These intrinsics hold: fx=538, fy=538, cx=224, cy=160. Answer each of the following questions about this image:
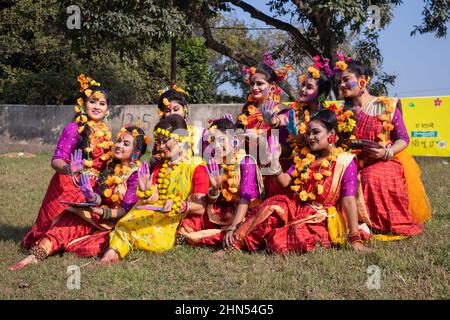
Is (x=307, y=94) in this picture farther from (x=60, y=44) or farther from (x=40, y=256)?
(x=60, y=44)

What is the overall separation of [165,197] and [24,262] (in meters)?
1.28

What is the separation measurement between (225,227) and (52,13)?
1464 cm

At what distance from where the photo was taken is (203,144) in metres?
5.22

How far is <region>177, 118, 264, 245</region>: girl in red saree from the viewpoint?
481 centimetres

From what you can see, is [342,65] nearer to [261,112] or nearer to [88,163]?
[261,112]

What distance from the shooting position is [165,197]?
470 centimetres

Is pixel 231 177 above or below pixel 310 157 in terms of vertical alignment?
below

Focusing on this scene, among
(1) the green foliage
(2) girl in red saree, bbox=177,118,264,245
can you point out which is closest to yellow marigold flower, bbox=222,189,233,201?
(2) girl in red saree, bbox=177,118,264,245

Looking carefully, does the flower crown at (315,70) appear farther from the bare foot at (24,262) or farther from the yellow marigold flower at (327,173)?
the bare foot at (24,262)

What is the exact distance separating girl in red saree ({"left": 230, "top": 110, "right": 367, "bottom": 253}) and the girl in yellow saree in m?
0.56

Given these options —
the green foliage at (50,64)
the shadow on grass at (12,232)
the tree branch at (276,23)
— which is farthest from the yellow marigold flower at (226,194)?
the green foliage at (50,64)

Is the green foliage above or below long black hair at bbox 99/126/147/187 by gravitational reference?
above

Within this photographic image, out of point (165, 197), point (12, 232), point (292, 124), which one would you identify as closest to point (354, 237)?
point (292, 124)

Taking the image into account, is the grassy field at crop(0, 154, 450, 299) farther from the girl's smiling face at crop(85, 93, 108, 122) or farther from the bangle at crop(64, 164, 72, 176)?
the girl's smiling face at crop(85, 93, 108, 122)
